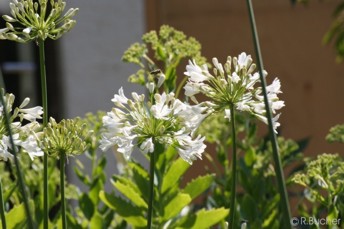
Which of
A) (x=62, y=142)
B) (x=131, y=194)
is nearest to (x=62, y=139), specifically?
(x=62, y=142)

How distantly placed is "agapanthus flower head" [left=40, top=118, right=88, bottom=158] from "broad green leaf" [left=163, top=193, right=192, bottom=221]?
39cm

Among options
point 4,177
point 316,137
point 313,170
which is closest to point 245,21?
point 316,137

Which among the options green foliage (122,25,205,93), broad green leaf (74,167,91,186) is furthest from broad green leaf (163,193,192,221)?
broad green leaf (74,167,91,186)

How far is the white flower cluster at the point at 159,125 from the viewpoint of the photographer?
4.15 ft

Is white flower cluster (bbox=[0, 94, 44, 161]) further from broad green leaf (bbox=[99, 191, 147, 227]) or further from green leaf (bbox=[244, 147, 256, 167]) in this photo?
green leaf (bbox=[244, 147, 256, 167])

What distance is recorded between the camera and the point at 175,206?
5.41 feet

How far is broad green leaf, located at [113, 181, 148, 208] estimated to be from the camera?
1.57 m

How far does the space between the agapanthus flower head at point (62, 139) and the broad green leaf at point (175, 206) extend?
391 millimetres

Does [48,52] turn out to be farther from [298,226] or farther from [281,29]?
[298,226]

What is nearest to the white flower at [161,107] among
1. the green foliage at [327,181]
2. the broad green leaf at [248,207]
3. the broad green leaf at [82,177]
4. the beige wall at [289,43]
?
the green foliage at [327,181]

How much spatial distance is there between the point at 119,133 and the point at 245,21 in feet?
14.3

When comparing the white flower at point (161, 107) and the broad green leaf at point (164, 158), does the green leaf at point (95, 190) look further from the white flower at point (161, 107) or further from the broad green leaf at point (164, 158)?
the white flower at point (161, 107)

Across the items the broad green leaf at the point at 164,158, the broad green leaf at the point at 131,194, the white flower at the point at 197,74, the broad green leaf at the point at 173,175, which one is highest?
the white flower at the point at 197,74

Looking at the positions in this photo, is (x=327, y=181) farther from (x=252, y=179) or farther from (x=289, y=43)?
(x=289, y=43)
